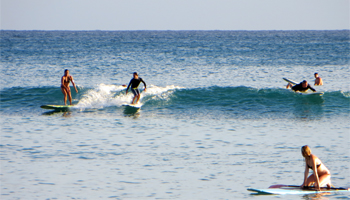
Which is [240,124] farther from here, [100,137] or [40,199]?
[40,199]

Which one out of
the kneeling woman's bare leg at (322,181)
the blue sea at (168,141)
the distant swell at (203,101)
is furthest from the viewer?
the distant swell at (203,101)

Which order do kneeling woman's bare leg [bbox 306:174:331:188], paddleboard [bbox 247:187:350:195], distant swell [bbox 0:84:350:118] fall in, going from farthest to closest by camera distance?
distant swell [bbox 0:84:350:118] < kneeling woman's bare leg [bbox 306:174:331:188] < paddleboard [bbox 247:187:350:195]

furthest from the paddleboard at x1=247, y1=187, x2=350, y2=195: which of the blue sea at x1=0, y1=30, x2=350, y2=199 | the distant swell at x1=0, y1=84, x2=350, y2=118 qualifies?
the distant swell at x1=0, y1=84, x2=350, y2=118

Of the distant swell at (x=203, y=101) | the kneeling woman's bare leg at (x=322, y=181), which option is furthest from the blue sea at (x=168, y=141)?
the kneeling woman's bare leg at (x=322, y=181)

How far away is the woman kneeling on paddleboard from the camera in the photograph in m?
8.59

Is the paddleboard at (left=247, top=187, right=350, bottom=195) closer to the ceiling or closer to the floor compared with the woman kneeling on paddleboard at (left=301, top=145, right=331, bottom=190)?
closer to the floor

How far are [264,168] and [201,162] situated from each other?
167 centimetres

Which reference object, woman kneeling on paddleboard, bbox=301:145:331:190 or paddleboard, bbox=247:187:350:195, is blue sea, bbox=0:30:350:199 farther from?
woman kneeling on paddleboard, bbox=301:145:331:190

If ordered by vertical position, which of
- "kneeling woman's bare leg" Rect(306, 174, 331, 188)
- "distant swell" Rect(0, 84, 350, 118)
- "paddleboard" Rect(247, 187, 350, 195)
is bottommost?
"paddleboard" Rect(247, 187, 350, 195)

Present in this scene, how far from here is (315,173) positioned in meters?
8.59

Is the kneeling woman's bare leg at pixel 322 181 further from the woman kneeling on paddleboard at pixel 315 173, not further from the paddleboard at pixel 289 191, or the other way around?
the paddleboard at pixel 289 191

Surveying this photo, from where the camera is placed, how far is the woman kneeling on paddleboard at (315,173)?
8.59 metres

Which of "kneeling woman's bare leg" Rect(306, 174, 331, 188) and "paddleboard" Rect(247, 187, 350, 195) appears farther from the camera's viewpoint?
"kneeling woman's bare leg" Rect(306, 174, 331, 188)

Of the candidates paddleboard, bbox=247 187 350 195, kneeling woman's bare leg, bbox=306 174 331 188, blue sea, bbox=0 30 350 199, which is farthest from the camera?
blue sea, bbox=0 30 350 199
